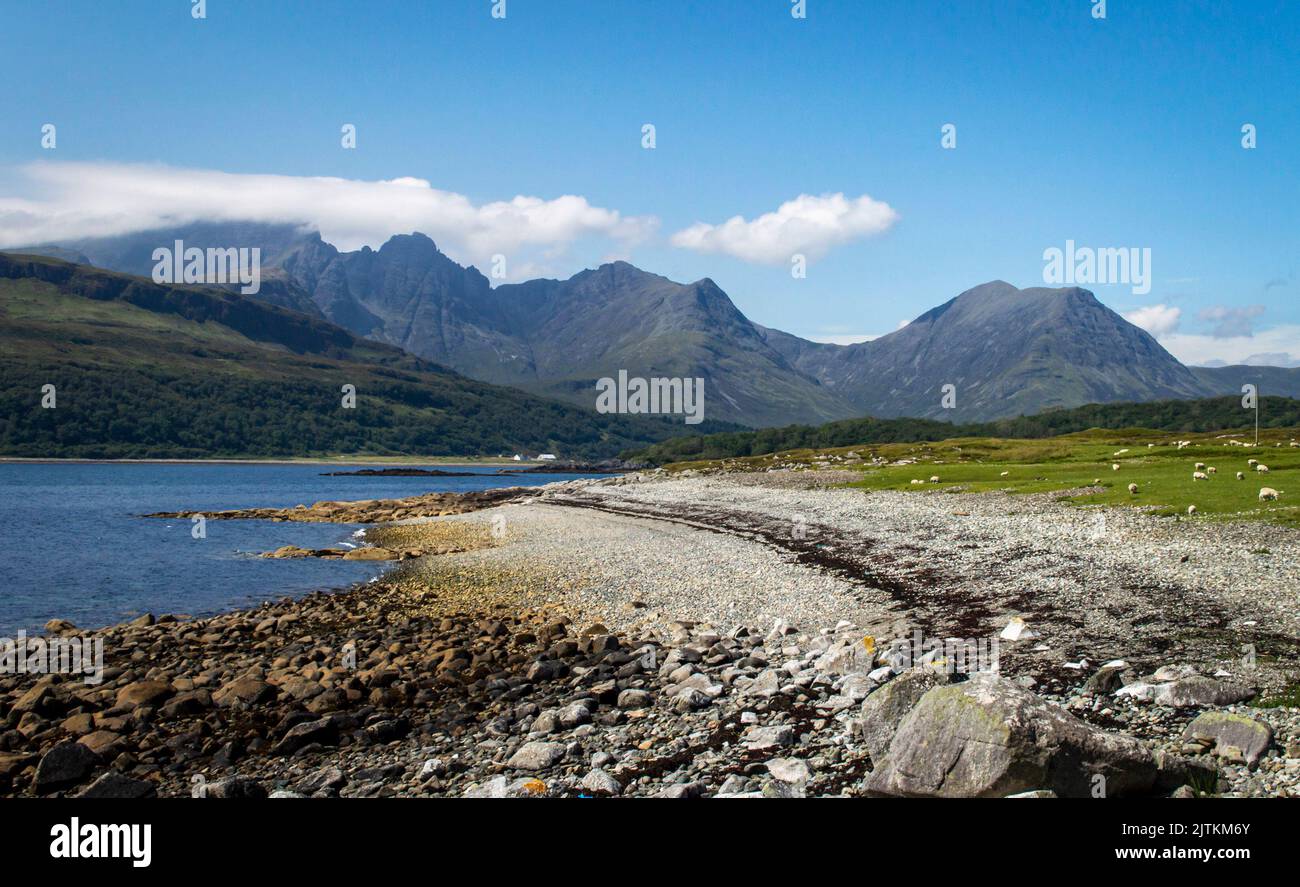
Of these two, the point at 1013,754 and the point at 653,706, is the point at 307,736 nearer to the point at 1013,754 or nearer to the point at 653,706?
the point at 653,706

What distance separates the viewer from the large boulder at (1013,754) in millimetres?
9344

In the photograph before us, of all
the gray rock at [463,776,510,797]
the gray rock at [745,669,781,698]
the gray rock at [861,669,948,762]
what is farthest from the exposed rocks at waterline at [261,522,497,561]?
the gray rock at [861,669,948,762]

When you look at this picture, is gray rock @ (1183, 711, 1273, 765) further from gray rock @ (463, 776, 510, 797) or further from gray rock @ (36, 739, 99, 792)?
gray rock @ (36, 739, 99, 792)

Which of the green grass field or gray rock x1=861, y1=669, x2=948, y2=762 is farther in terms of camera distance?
the green grass field

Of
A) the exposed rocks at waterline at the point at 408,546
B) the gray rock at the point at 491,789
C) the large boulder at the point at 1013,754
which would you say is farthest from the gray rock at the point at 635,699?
the exposed rocks at waterline at the point at 408,546

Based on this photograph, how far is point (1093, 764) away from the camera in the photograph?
30.7 ft

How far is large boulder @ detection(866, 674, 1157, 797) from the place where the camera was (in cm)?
934

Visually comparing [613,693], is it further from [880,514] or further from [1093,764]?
[880,514]

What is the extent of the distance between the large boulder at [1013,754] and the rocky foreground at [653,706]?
24 millimetres

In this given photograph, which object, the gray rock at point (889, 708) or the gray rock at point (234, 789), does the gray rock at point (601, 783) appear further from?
the gray rock at point (234, 789)

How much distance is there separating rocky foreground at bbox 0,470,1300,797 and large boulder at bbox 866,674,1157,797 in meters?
0.02
